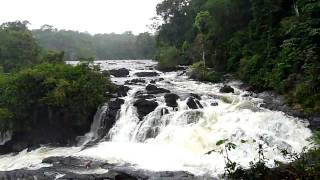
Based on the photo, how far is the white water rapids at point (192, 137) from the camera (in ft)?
53.1

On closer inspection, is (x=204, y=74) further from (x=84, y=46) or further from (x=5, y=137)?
(x=84, y=46)

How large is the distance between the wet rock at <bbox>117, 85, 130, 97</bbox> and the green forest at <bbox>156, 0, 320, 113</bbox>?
5687 mm

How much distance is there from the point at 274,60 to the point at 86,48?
66.4m

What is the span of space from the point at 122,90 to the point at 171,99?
4.26 m

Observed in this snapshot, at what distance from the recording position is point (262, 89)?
964 inches

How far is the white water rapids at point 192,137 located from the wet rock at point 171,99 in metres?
0.24

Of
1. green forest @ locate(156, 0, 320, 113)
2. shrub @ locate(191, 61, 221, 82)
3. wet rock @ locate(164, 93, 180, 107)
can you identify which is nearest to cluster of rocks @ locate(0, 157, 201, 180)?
wet rock @ locate(164, 93, 180, 107)

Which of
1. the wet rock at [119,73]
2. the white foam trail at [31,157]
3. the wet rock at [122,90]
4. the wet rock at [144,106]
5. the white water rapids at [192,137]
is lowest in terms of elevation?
the white foam trail at [31,157]

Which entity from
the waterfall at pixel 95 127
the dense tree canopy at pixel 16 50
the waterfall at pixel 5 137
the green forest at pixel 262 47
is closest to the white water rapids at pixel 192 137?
the waterfall at pixel 95 127

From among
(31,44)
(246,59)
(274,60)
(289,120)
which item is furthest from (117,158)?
(31,44)

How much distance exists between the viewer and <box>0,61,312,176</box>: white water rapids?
16.2m

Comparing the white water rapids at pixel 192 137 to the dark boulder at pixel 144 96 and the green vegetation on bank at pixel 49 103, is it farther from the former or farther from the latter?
the green vegetation on bank at pixel 49 103

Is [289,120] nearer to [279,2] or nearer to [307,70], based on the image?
[307,70]

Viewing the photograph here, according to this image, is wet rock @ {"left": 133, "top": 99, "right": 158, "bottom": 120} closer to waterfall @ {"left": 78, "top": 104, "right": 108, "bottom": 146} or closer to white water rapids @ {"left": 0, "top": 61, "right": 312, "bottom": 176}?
white water rapids @ {"left": 0, "top": 61, "right": 312, "bottom": 176}
